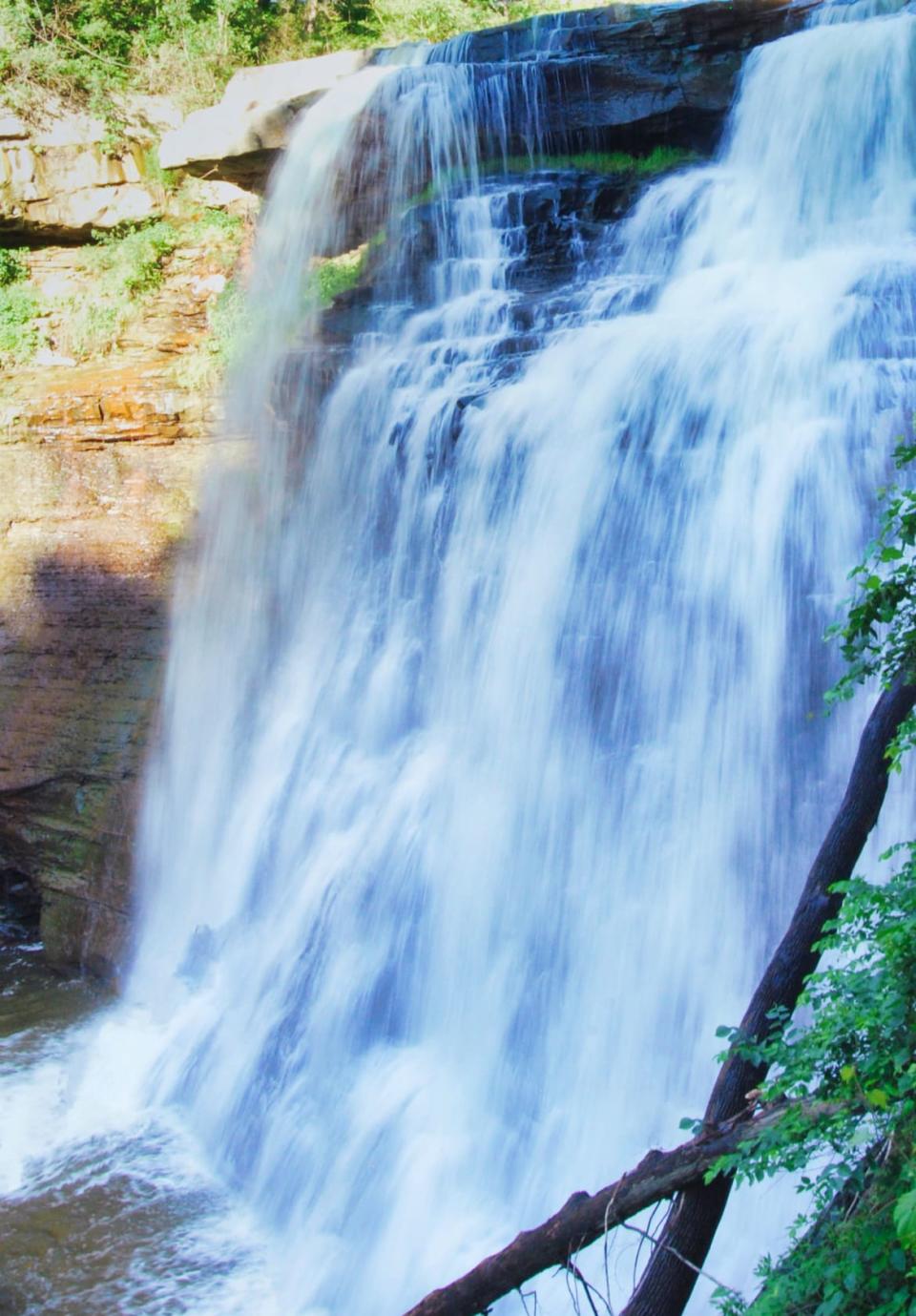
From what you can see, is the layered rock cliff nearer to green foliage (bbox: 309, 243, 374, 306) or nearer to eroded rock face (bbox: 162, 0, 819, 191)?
eroded rock face (bbox: 162, 0, 819, 191)

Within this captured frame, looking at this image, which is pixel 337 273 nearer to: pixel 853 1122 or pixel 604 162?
pixel 604 162

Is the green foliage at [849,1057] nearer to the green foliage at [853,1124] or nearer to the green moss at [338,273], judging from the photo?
the green foliage at [853,1124]

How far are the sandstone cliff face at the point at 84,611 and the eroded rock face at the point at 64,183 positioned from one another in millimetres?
3135

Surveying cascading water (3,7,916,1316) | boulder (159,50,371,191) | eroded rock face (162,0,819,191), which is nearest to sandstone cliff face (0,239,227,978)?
cascading water (3,7,916,1316)

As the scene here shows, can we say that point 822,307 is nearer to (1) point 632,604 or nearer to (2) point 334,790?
(1) point 632,604

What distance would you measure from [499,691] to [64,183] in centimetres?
992

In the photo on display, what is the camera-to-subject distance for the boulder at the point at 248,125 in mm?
12375

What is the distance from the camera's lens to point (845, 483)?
23.1 ft

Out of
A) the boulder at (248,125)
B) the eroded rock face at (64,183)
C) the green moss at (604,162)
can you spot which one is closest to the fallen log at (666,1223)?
the green moss at (604,162)

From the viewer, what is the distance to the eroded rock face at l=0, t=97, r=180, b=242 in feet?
46.2

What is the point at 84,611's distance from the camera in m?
11.2

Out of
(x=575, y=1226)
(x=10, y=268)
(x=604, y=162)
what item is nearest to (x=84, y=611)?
(x=10, y=268)

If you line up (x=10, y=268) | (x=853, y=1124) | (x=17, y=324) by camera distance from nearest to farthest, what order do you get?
1. (x=853, y=1124)
2. (x=17, y=324)
3. (x=10, y=268)

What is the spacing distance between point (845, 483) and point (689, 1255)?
16.0 feet
